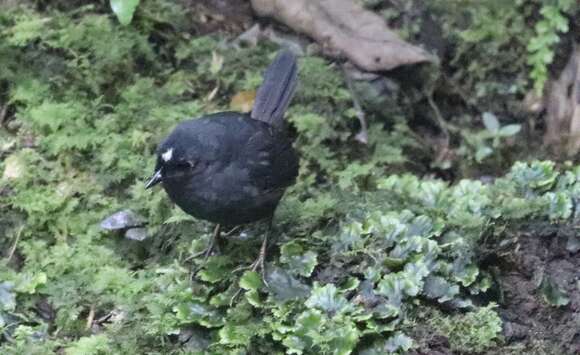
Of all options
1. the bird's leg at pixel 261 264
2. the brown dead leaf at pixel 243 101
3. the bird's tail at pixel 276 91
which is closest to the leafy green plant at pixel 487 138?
the brown dead leaf at pixel 243 101

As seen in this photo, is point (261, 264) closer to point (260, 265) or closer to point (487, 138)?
point (260, 265)

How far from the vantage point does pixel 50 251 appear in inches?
187

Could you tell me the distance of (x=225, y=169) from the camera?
13.8ft

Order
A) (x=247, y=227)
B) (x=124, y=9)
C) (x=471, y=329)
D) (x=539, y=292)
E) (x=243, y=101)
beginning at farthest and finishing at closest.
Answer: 1. (x=243, y=101)
2. (x=124, y=9)
3. (x=247, y=227)
4. (x=539, y=292)
5. (x=471, y=329)

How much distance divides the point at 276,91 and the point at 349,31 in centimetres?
133

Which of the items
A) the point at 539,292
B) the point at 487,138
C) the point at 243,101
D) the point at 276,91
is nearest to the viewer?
the point at 539,292

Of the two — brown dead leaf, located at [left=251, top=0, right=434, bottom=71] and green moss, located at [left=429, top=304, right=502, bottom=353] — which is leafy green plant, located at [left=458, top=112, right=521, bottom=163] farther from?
green moss, located at [left=429, top=304, right=502, bottom=353]

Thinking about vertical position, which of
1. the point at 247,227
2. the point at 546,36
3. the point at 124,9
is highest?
the point at 124,9

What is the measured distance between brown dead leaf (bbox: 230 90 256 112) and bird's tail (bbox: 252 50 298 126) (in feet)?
2.63

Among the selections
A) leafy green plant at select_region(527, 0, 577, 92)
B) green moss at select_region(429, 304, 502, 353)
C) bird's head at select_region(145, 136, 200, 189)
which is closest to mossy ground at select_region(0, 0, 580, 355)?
green moss at select_region(429, 304, 502, 353)

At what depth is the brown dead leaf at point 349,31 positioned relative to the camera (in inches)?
233

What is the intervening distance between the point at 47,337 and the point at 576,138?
12.0 feet

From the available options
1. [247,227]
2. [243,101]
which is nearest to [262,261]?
[247,227]

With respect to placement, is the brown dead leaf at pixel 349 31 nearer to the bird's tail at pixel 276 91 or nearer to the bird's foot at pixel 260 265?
the bird's tail at pixel 276 91
